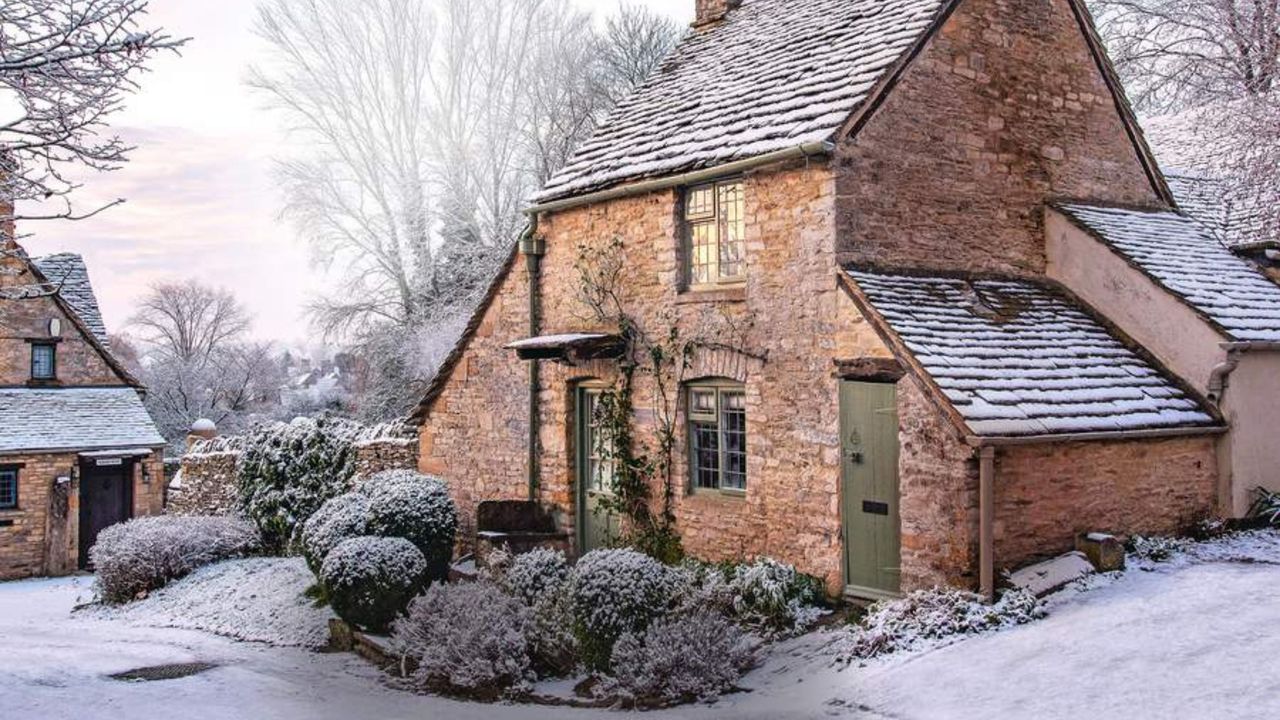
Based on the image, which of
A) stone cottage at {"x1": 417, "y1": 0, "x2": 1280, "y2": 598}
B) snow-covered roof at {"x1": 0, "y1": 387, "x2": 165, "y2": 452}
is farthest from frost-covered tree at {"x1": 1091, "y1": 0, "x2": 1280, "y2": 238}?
snow-covered roof at {"x1": 0, "y1": 387, "x2": 165, "y2": 452}

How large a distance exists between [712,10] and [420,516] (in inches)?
398

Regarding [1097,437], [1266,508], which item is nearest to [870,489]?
[1097,437]

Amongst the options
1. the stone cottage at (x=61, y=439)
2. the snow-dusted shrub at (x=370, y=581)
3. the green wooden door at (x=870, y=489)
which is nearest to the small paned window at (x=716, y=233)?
the green wooden door at (x=870, y=489)

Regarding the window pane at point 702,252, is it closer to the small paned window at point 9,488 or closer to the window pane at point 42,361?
the small paned window at point 9,488

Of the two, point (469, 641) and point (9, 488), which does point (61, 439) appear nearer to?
point (9, 488)

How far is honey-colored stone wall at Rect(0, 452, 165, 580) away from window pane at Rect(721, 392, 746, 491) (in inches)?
720

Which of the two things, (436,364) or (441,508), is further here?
(436,364)

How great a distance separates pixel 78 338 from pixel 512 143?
43.7ft

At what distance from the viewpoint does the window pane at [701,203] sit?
13.0 metres

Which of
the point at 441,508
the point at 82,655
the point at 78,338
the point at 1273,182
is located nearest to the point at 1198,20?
the point at 1273,182

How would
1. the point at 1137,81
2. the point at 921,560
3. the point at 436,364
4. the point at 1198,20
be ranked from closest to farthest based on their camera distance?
the point at 921,560
the point at 1198,20
the point at 1137,81
the point at 436,364

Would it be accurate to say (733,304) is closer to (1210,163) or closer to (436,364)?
(1210,163)

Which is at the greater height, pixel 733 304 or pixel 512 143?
pixel 512 143

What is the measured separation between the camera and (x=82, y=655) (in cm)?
1240
